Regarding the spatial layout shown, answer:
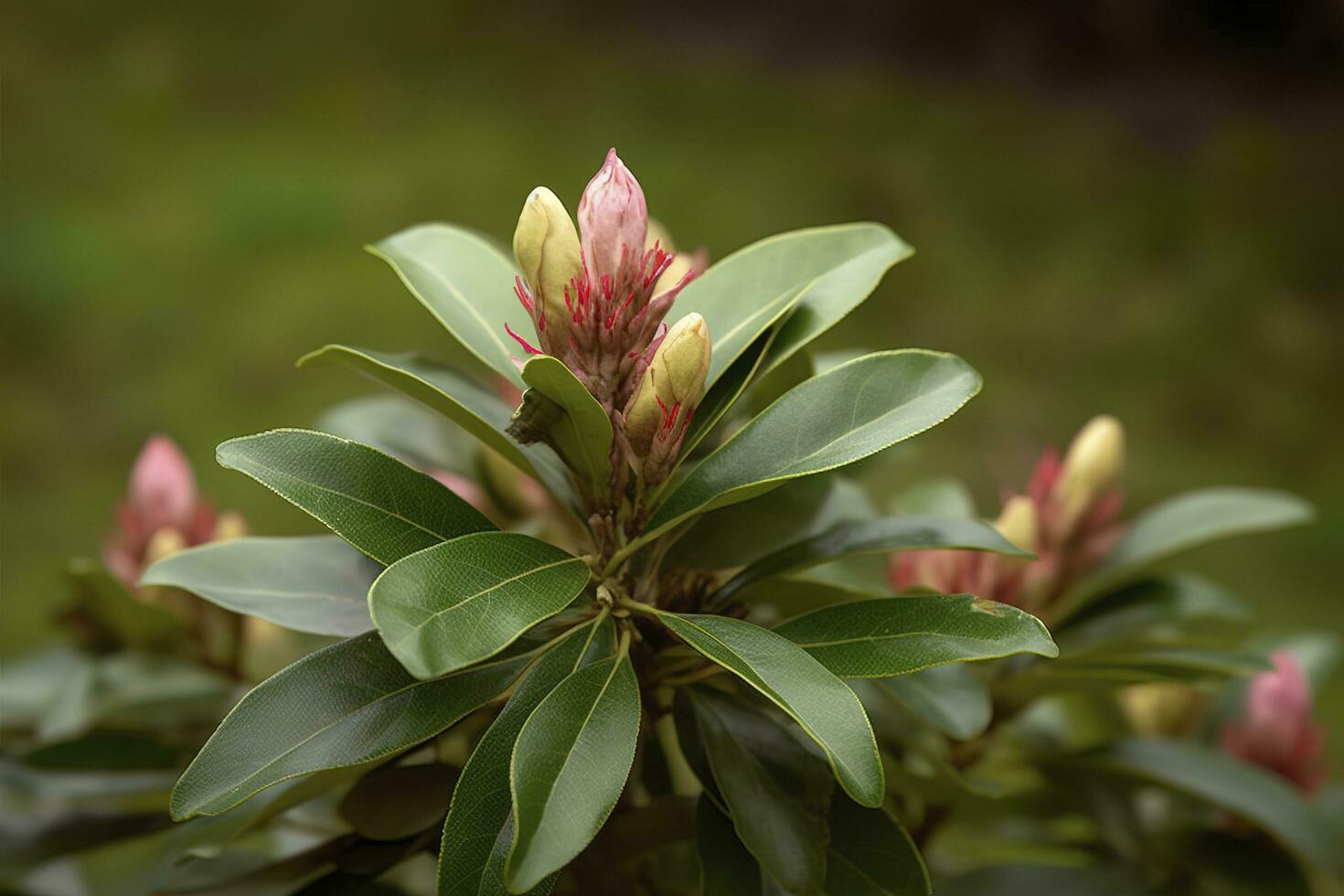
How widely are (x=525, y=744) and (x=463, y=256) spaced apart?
312 millimetres

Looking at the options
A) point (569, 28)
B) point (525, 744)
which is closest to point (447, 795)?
point (525, 744)

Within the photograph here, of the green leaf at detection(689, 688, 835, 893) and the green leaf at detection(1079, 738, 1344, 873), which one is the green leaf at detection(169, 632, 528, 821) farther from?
the green leaf at detection(1079, 738, 1344, 873)

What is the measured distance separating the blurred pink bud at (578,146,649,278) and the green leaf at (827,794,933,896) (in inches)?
10.9

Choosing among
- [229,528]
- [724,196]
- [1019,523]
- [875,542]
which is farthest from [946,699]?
[724,196]

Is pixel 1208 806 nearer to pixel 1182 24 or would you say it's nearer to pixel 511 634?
pixel 511 634

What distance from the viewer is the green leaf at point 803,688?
0.48 metres

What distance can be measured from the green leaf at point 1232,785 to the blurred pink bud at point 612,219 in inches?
19.7

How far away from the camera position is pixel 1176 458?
7.67 feet

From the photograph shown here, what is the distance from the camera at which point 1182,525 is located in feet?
2.93

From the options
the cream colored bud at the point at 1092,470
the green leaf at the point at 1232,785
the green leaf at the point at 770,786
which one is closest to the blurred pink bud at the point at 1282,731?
the green leaf at the point at 1232,785

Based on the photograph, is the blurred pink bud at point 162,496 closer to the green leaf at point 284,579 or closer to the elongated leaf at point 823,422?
the green leaf at point 284,579

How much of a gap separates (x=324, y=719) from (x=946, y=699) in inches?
12.1

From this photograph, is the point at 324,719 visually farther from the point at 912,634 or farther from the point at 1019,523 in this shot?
the point at 1019,523

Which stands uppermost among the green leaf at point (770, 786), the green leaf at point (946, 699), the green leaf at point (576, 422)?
the green leaf at point (576, 422)
